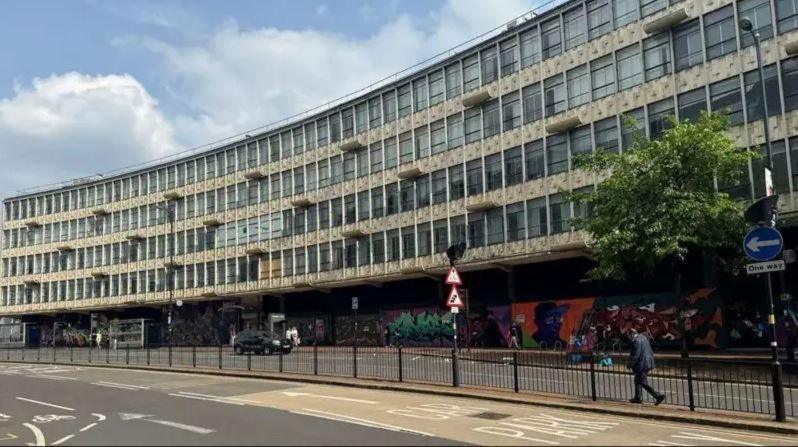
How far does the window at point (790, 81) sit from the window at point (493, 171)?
15609mm

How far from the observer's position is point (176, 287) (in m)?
65.4

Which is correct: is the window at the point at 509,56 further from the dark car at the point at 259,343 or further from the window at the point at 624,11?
the dark car at the point at 259,343

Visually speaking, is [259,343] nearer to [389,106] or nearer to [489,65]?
[389,106]

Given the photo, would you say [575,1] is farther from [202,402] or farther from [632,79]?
[202,402]

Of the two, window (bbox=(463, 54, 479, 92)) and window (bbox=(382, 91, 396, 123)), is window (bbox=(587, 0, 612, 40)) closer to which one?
window (bbox=(463, 54, 479, 92))

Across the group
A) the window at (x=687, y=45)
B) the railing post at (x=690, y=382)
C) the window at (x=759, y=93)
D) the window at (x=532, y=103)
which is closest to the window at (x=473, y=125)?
the window at (x=532, y=103)

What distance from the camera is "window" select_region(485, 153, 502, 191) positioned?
4116 centimetres

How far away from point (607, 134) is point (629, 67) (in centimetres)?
337

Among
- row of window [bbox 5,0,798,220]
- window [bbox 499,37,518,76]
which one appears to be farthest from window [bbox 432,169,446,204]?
window [bbox 499,37,518,76]

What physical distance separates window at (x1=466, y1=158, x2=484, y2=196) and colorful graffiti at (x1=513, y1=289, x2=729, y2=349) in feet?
23.4

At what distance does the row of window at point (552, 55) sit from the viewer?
31625mm

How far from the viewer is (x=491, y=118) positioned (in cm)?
4206

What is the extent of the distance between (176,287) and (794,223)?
51914 mm

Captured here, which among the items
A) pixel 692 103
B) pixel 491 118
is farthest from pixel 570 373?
pixel 491 118
